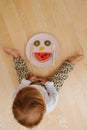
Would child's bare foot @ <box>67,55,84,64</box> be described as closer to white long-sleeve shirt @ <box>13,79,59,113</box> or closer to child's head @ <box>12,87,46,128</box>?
white long-sleeve shirt @ <box>13,79,59,113</box>

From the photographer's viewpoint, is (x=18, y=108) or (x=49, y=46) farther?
(x=49, y=46)

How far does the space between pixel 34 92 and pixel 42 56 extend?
11.4 inches

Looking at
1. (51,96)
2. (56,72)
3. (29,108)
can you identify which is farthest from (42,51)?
(29,108)

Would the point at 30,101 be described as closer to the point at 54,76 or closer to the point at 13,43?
the point at 54,76

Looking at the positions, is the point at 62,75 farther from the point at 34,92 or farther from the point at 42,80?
the point at 34,92

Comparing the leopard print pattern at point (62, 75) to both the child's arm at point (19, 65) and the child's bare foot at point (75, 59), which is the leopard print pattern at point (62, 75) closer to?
the child's bare foot at point (75, 59)

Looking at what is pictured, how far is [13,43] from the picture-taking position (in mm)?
1436

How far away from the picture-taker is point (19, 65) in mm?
1389

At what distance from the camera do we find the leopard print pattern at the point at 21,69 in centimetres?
138

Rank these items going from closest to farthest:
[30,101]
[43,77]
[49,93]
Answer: [30,101] < [49,93] < [43,77]

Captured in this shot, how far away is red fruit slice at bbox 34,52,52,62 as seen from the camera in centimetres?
139

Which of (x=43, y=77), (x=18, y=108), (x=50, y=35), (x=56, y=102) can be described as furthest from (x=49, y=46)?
(x=18, y=108)

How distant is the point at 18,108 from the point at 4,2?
595mm

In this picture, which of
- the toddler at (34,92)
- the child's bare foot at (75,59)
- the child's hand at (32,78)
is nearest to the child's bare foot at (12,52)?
the toddler at (34,92)
